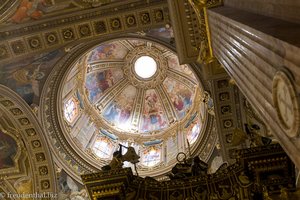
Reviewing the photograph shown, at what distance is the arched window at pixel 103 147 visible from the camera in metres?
15.8

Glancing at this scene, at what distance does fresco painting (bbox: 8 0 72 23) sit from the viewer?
37.4 ft

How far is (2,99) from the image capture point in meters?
12.8

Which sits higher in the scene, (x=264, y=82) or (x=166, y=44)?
(x=166, y=44)

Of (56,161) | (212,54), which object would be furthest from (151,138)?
(212,54)

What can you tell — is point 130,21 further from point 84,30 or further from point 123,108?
point 123,108

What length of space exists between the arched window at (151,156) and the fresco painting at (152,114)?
1.20 m

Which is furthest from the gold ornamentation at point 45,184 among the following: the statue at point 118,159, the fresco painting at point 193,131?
the statue at point 118,159

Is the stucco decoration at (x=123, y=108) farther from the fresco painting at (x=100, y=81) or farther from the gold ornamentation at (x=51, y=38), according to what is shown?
the gold ornamentation at (x=51, y=38)

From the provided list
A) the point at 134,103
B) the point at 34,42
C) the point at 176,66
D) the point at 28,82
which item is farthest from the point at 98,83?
the point at 34,42

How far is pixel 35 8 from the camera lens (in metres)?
11.5

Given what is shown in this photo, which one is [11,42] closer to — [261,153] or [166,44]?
[166,44]

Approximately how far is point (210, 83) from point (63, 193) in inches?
247

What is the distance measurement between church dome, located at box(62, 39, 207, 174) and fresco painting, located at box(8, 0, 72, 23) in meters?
3.35

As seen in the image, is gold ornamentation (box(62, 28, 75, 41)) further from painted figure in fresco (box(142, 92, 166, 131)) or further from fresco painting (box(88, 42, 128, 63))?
painted figure in fresco (box(142, 92, 166, 131))
